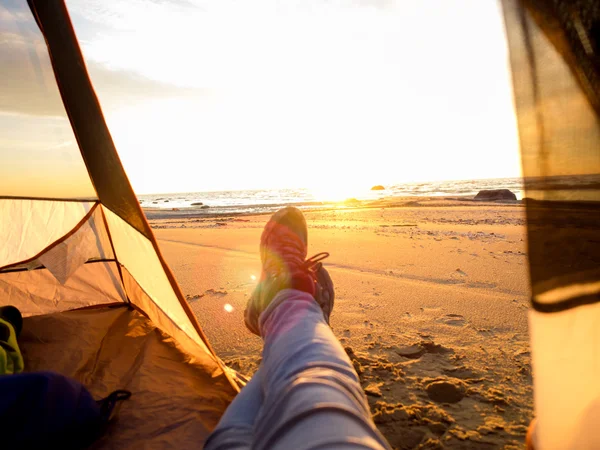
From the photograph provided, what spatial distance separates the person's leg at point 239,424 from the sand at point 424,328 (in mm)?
685

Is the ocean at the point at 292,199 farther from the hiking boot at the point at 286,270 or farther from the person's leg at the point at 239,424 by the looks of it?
the person's leg at the point at 239,424

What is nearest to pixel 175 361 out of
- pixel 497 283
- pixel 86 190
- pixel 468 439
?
pixel 86 190

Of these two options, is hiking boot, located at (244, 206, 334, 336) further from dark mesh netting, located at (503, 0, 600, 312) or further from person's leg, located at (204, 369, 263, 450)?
dark mesh netting, located at (503, 0, 600, 312)

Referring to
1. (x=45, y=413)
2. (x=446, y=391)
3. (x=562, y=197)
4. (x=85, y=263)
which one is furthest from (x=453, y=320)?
(x=85, y=263)

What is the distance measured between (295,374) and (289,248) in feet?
4.72

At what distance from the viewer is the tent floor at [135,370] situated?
1465 mm

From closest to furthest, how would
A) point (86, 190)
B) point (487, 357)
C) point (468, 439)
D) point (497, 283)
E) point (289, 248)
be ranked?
1. point (468, 439)
2. point (487, 357)
3. point (86, 190)
4. point (289, 248)
5. point (497, 283)

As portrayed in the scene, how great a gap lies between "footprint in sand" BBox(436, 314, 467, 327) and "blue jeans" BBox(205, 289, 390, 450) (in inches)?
59.9

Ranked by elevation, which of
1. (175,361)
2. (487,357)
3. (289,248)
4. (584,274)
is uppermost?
(584,274)

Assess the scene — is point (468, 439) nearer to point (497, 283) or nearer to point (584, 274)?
point (584, 274)

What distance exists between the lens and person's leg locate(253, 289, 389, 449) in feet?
2.50

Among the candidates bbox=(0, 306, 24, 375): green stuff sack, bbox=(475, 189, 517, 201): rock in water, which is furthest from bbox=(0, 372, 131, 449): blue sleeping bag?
bbox=(475, 189, 517, 201): rock in water

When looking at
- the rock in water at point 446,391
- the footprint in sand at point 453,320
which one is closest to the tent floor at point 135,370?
the rock in water at point 446,391

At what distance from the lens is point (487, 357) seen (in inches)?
77.6
